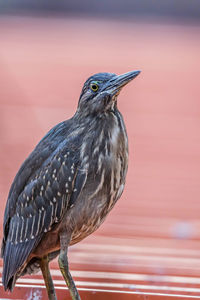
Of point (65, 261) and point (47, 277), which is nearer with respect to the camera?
point (65, 261)

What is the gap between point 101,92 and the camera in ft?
7.36

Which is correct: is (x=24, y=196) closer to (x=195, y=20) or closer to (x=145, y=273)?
(x=145, y=273)

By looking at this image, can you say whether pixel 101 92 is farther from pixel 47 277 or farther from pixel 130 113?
pixel 130 113

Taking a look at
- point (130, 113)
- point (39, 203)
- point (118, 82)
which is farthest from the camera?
point (130, 113)

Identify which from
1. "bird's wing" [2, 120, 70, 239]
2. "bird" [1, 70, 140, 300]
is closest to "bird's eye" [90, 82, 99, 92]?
"bird" [1, 70, 140, 300]

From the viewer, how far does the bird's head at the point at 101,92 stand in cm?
221

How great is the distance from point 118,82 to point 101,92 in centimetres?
8

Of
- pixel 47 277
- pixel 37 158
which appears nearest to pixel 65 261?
pixel 47 277

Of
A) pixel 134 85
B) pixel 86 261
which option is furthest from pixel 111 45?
pixel 86 261

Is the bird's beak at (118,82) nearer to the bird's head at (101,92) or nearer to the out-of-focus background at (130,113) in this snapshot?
the bird's head at (101,92)

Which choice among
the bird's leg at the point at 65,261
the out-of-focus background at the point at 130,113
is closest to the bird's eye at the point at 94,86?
the bird's leg at the point at 65,261

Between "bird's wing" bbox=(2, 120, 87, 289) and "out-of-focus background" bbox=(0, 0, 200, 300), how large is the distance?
0.32 meters

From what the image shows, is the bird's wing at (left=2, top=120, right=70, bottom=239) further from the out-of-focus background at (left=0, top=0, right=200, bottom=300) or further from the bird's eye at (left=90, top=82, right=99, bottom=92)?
the out-of-focus background at (left=0, top=0, right=200, bottom=300)

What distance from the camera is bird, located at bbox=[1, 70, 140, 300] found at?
227cm
